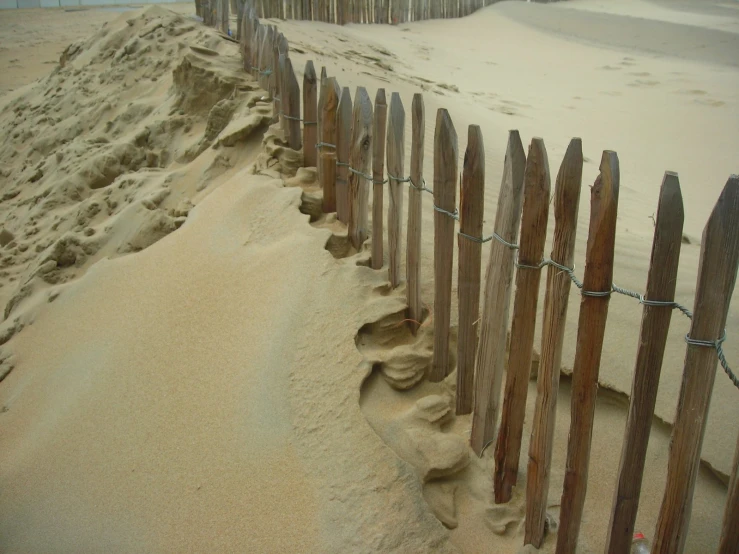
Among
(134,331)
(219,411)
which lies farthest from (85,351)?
(219,411)

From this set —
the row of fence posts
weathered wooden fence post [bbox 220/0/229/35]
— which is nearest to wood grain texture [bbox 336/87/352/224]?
weathered wooden fence post [bbox 220/0/229/35]

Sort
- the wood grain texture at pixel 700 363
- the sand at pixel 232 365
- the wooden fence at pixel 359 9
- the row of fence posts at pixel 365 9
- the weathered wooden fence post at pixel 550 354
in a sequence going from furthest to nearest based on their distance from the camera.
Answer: the row of fence posts at pixel 365 9 < the wooden fence at pixel 359 9 < the sand at pixel 232 365 < the weathered wooden fence post at pixel 550 354 < the wood grain texture at pixel 700 363

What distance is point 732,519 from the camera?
1.51m

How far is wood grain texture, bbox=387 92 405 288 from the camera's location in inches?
103

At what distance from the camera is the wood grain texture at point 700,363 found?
1.41m

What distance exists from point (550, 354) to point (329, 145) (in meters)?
1.93

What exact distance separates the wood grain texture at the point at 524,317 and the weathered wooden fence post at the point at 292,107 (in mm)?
2337

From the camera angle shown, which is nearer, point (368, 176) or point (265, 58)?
point (368, 176)

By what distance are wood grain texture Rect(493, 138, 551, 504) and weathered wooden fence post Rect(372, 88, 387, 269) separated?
39.7 inches

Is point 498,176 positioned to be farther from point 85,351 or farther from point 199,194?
point 85,351

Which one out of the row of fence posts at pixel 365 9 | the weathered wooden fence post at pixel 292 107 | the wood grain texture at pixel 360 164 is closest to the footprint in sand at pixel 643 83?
the row of fence posts at pixel 365 9

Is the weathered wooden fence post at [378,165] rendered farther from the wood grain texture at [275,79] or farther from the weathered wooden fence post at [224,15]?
the weathered wooden fence post at [224,15]

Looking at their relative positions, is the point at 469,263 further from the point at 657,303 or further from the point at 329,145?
the point at 329,145

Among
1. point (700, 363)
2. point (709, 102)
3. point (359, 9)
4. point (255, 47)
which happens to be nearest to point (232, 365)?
point (700, 363)
